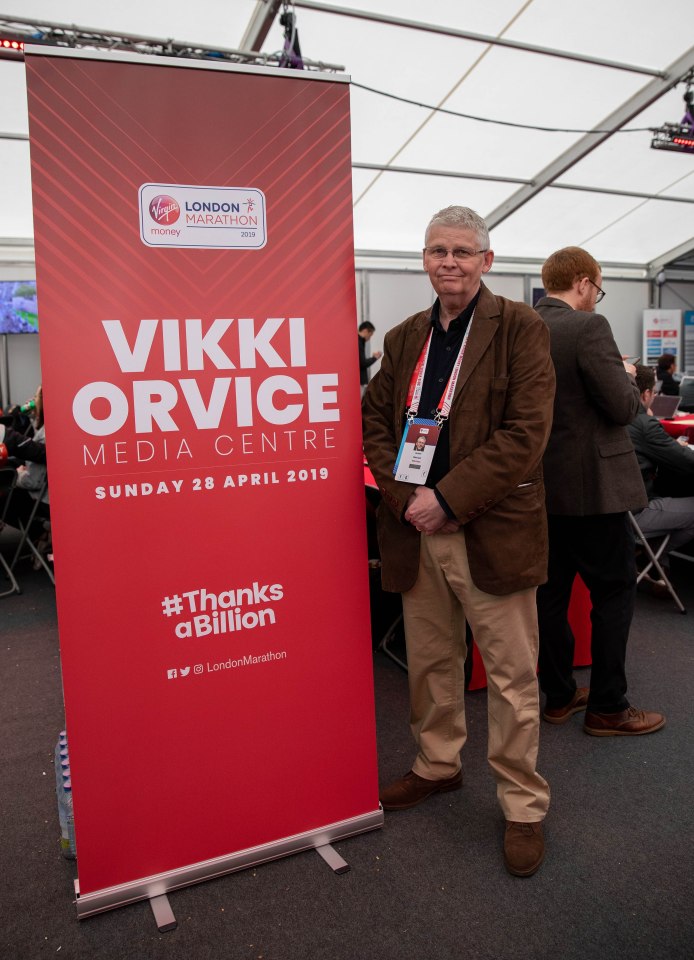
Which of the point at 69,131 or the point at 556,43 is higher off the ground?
the point at 556,43

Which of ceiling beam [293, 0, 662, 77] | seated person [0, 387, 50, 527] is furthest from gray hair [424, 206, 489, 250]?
ceiling beam [293, 0, 662, 77]

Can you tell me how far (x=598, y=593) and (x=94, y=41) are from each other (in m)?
4.92

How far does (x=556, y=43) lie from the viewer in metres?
6.33

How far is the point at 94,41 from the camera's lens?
4742 millimetres

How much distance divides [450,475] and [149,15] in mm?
5425

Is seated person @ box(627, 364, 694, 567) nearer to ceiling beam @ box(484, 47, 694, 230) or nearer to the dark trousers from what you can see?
the dark trousers

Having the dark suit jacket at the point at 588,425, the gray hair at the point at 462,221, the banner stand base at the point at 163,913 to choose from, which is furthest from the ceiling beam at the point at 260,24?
the banner stand base at the point at 163,913

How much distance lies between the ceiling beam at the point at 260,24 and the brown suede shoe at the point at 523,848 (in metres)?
5.72

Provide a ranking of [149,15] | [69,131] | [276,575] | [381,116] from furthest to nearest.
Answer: [381,116] < [149,15] < [276,575] < [69,131]

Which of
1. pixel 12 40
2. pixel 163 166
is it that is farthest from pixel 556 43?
pixel 163 166

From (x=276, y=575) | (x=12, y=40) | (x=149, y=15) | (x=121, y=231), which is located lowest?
(x=276, y=575)

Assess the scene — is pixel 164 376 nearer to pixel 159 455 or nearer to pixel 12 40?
pixel 159 455

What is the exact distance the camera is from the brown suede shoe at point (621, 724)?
2.37 meters

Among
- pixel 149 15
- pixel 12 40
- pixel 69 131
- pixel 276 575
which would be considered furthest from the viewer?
pixel 149 15
